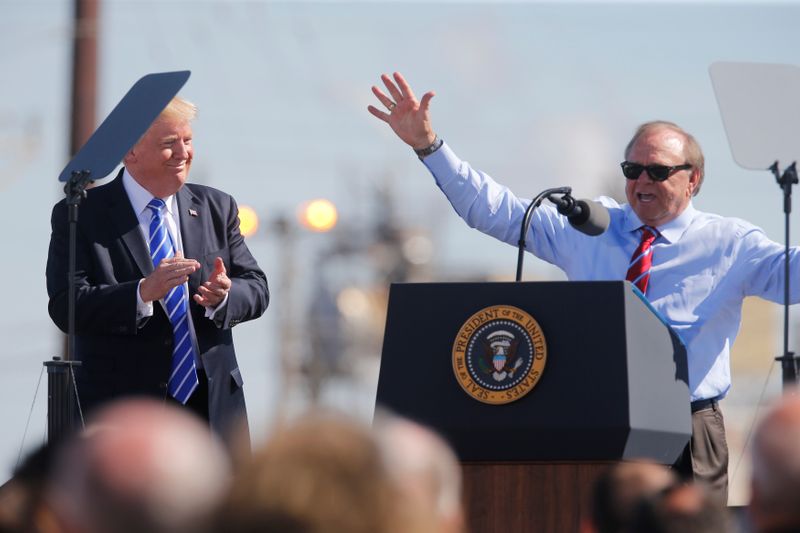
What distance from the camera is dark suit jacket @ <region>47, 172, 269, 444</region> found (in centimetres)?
547

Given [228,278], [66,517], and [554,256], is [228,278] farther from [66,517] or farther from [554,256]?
[66,517]

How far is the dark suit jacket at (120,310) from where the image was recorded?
17.9ft

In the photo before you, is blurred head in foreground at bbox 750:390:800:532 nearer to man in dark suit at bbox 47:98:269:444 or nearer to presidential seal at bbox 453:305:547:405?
presidential seal at bbox 453:305:547:405

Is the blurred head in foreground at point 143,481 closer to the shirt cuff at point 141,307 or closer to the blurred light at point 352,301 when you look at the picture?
the shirt cuff at point 141,307

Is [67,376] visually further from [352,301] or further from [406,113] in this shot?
[352,301]

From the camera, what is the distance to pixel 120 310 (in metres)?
5.36

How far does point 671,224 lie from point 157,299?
81.8 inches

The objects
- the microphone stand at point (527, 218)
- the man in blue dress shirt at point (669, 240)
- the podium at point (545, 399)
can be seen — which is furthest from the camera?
the man in blue dress shirt at point (669, 240)

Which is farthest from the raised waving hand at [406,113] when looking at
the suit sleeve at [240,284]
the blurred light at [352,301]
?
the blurred light at [352,301]

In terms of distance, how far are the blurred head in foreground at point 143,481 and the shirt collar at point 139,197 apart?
3516 mm

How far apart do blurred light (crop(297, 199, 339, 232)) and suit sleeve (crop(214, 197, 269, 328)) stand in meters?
9.22

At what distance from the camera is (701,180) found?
6312mm

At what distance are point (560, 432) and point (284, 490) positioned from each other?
8.53ft

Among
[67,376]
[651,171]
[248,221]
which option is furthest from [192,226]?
[248,221]
